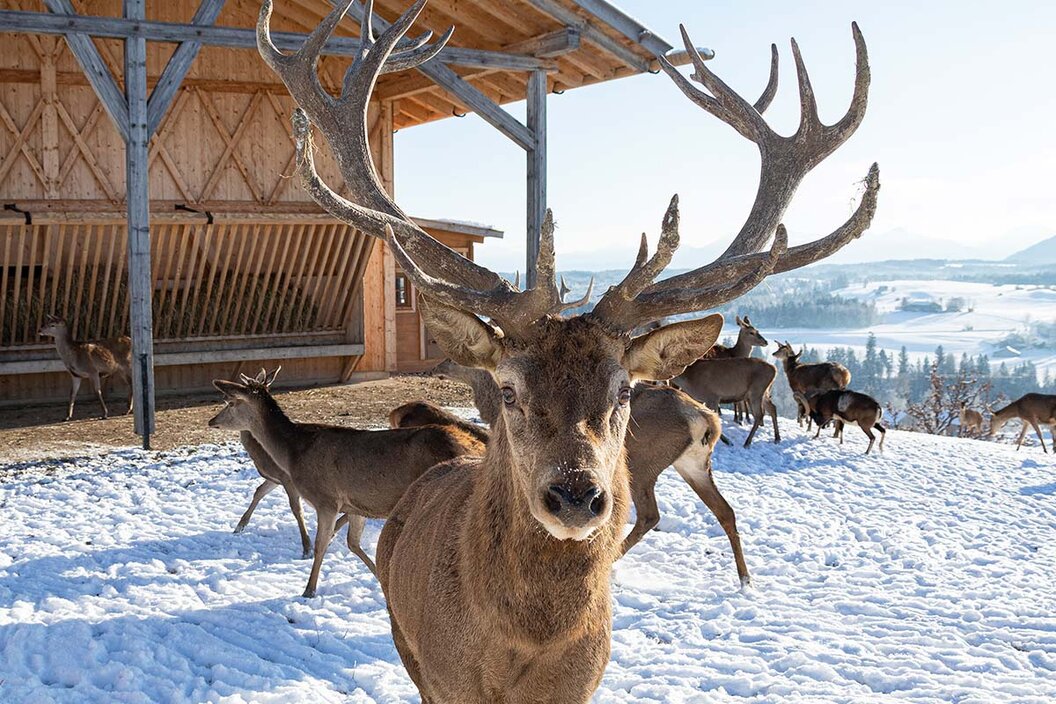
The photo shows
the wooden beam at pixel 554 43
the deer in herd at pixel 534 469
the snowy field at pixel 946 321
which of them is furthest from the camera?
the snowy field at pixel 946 321

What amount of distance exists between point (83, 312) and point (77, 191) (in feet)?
7.21

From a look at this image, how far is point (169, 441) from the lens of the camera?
12.4 m

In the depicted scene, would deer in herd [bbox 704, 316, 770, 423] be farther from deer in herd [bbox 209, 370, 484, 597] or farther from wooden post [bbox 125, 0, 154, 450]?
deer in herd [bbox 209, 370, 484, 597]

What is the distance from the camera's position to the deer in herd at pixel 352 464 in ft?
24.6

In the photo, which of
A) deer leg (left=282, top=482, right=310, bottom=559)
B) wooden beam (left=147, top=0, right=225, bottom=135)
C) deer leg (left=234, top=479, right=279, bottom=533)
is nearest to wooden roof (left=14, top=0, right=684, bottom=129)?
wooden beam (left=147, top=0, right=225, bottom=135)

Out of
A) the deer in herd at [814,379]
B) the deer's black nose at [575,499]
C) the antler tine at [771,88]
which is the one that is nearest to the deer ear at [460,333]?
the deer's black nose at [575,499]

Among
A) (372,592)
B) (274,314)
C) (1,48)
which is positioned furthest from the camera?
(274,314)

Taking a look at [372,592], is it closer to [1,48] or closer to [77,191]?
[77,191]

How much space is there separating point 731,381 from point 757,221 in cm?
1009

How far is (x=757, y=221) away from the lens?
4871 mm

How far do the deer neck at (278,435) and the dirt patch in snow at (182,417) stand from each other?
385 cm

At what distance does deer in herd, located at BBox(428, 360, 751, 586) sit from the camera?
868cm

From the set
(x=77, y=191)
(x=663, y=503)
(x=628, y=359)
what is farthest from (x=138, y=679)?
(x=77, y=191)

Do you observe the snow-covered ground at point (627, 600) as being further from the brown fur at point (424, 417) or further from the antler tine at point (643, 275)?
the antler tine at point (643, 275)
